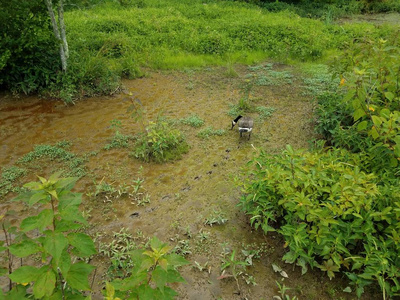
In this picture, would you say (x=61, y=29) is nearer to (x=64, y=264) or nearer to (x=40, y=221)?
(x=40, y=221)

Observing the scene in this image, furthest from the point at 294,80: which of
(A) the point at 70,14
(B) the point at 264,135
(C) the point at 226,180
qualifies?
(A) the point at 70,14

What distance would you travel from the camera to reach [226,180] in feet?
13.7

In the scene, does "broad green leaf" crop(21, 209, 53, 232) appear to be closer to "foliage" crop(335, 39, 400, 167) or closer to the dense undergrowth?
the dense undergrowth

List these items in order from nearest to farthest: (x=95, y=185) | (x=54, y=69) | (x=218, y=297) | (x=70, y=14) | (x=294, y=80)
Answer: (x=218, y=297), (x=95, y=185), (x=54, y=69), (x=294, y=80), (x=70, y=14)

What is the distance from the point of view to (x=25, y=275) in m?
1.61

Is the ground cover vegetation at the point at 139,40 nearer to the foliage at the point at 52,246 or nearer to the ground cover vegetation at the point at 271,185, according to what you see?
the ground cover vegetation at the point at 271,185

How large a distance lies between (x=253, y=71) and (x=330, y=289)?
5.74 metres

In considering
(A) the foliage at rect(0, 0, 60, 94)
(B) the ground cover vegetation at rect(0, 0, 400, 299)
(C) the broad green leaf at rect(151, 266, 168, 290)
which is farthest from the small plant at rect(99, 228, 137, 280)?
(A) the foliage at rect(0, 0, 60, 94)

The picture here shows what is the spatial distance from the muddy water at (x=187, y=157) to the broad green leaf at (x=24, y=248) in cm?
128

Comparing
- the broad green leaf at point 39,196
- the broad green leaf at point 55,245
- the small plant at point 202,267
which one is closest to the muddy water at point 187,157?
the small plant at point 202,267

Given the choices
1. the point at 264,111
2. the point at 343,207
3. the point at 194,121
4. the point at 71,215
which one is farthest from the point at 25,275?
the point at 264,111

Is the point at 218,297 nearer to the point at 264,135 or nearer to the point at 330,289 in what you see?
the point at 330,289

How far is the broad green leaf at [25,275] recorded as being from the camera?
1577mm

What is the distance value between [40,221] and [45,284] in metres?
0.31
